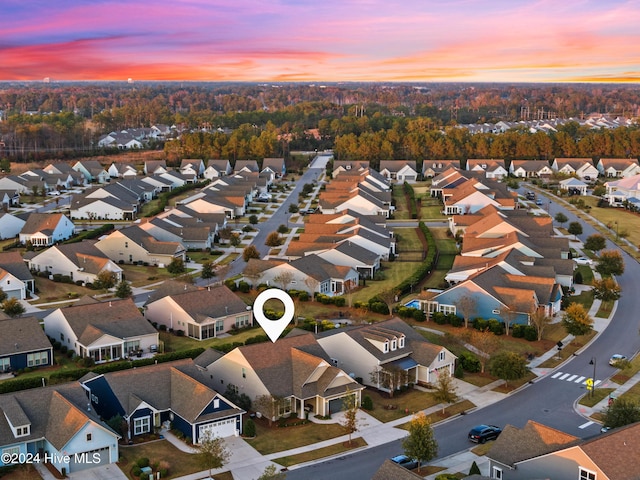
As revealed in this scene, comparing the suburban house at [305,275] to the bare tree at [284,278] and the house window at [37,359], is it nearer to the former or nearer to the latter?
the bare tree at [284,278]

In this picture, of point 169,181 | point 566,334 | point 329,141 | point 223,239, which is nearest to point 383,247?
point 223,239

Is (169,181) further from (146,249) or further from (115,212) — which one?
(146,249)

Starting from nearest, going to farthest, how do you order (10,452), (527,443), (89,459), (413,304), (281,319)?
(527,443) < (10,452) < (89,459) < (281,319) < (413,304)

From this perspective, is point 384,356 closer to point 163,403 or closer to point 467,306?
point 467,306

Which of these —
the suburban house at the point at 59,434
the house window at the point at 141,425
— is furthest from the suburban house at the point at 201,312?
the suburban house at the point at 59,434

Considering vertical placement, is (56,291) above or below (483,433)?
below

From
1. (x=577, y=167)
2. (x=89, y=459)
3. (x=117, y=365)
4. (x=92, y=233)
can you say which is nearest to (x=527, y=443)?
(x=89, y=459)
